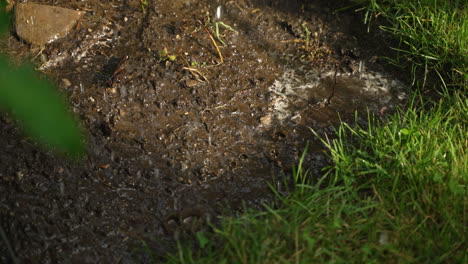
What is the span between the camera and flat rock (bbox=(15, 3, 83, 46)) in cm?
339

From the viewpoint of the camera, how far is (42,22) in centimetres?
346

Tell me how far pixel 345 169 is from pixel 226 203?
622 millimetres

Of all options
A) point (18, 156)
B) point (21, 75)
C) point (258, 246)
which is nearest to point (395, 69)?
point (258, 246)

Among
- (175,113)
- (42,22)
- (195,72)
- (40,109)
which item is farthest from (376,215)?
(42,22)

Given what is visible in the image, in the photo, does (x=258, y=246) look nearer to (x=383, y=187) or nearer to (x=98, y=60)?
(x=383, y=187)

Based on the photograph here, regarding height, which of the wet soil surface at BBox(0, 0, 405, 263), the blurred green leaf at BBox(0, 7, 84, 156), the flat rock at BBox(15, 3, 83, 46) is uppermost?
the blurred green leaf at BBox(0, 7, 84, 156)

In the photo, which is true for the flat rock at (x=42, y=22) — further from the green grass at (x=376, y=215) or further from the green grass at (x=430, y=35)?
the green grass at (x=430, y=35)

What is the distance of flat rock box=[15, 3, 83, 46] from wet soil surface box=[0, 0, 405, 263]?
0.07 m

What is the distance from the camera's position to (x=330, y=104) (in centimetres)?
329

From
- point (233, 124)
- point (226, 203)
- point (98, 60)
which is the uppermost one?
point (98, 60)

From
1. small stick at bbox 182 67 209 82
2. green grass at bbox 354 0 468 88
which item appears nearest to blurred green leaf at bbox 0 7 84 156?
small stick at bbox 182 67 209 82

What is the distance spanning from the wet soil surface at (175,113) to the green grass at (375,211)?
0.57 ft

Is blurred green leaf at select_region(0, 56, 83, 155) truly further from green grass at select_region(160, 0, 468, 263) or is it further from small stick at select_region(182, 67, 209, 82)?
small stick at select_region(182, 67, 209, 82)

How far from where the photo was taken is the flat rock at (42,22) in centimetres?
339
